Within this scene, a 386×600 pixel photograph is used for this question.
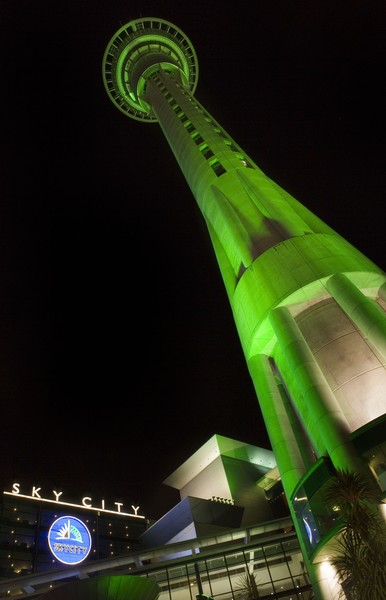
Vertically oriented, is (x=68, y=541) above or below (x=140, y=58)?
below

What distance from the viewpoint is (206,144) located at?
58.1 m

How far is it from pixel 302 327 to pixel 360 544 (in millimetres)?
19161

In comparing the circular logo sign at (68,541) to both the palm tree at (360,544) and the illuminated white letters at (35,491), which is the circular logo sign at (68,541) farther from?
the palm tree at (360,544)

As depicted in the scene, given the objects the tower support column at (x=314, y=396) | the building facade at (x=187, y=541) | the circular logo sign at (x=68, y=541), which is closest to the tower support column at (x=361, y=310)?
the tower support column at (x=314, y=396)

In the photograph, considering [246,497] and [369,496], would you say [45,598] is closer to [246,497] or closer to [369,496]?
[369,496]

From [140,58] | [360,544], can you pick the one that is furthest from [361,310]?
[140,58]

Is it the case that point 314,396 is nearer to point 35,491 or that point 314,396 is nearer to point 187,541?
point 187,541

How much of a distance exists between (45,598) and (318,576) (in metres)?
14.4

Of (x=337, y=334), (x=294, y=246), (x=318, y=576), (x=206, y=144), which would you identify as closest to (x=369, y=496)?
(x=318, y=576)

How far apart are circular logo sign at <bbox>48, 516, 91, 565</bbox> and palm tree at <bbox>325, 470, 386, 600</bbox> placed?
4122 cm

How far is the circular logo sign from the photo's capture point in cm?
5209

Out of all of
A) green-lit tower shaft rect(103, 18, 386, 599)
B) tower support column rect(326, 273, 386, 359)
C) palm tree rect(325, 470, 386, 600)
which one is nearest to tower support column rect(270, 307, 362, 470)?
green-lit tower shaft rect(103, 18, 386, 599)

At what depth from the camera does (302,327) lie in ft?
117

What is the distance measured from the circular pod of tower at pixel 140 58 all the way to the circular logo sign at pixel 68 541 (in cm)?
7216
